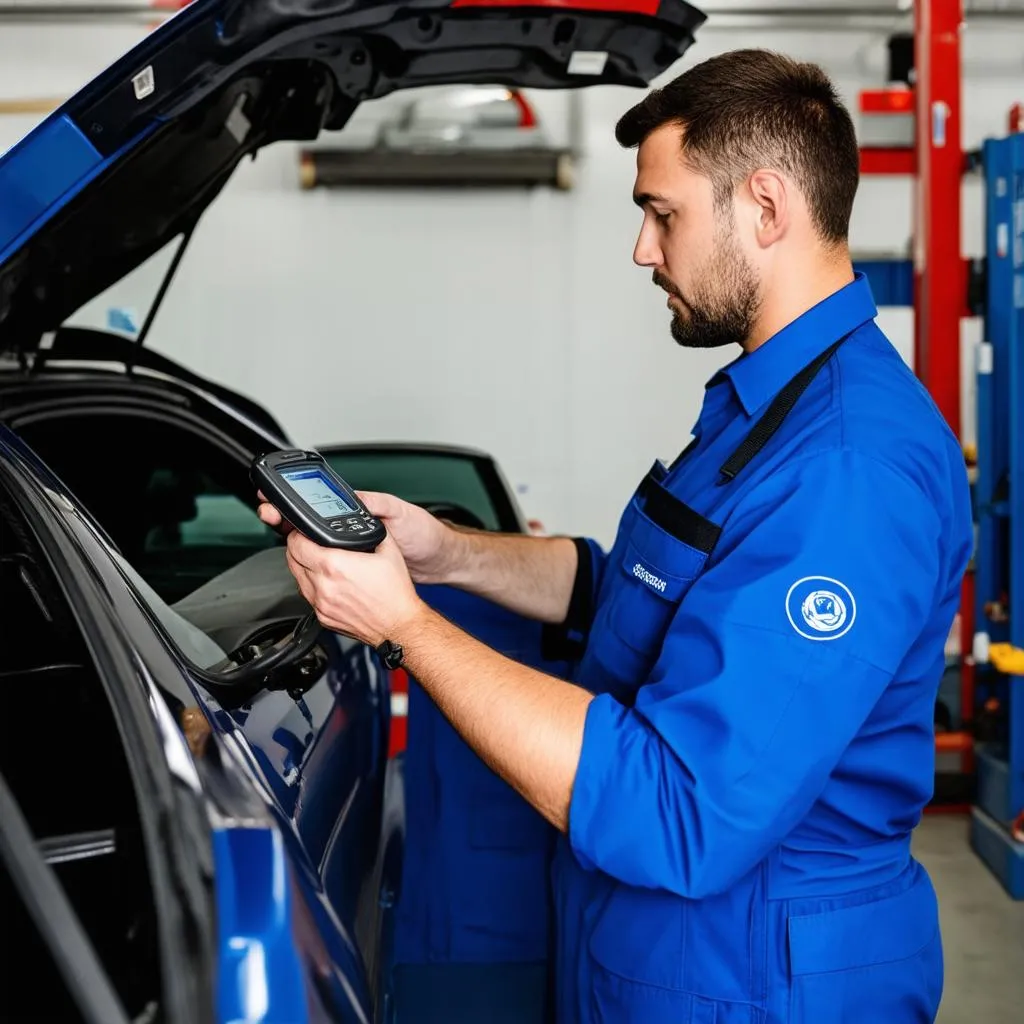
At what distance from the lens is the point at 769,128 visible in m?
1.26

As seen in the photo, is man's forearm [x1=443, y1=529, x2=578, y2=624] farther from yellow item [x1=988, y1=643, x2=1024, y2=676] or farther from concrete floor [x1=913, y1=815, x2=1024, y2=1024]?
yellow item [x1=988, y1=643, x2=1024, y2=676]

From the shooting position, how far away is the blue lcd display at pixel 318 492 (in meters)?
1.25

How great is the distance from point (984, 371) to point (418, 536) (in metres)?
2.32

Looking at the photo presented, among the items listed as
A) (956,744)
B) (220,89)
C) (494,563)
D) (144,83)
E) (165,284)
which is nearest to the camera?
(144,83)

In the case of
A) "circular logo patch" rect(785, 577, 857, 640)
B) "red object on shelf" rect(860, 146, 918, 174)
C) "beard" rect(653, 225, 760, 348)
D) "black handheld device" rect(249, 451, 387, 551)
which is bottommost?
"circular logo patch" rect(785, 577, 857, 640)

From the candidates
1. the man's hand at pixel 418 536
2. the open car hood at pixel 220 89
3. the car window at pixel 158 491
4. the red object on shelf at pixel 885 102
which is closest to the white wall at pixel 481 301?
the red object on shelf at pixel 885 102

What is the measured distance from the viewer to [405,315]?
6.29 meters

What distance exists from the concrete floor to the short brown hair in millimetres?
2010

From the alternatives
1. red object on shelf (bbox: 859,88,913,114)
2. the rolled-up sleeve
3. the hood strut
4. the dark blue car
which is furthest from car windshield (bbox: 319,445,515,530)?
red object on shelf (bbox: 859,88,913,114)

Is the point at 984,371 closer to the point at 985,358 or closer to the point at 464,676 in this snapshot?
the point at 985,358

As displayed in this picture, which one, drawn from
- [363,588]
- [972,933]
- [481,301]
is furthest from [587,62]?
[481,301]

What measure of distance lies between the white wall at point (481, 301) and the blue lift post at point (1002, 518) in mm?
2877

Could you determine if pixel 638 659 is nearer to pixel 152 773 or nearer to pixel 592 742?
pixel 592 742

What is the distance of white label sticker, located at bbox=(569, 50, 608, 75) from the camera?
1.81 meters
